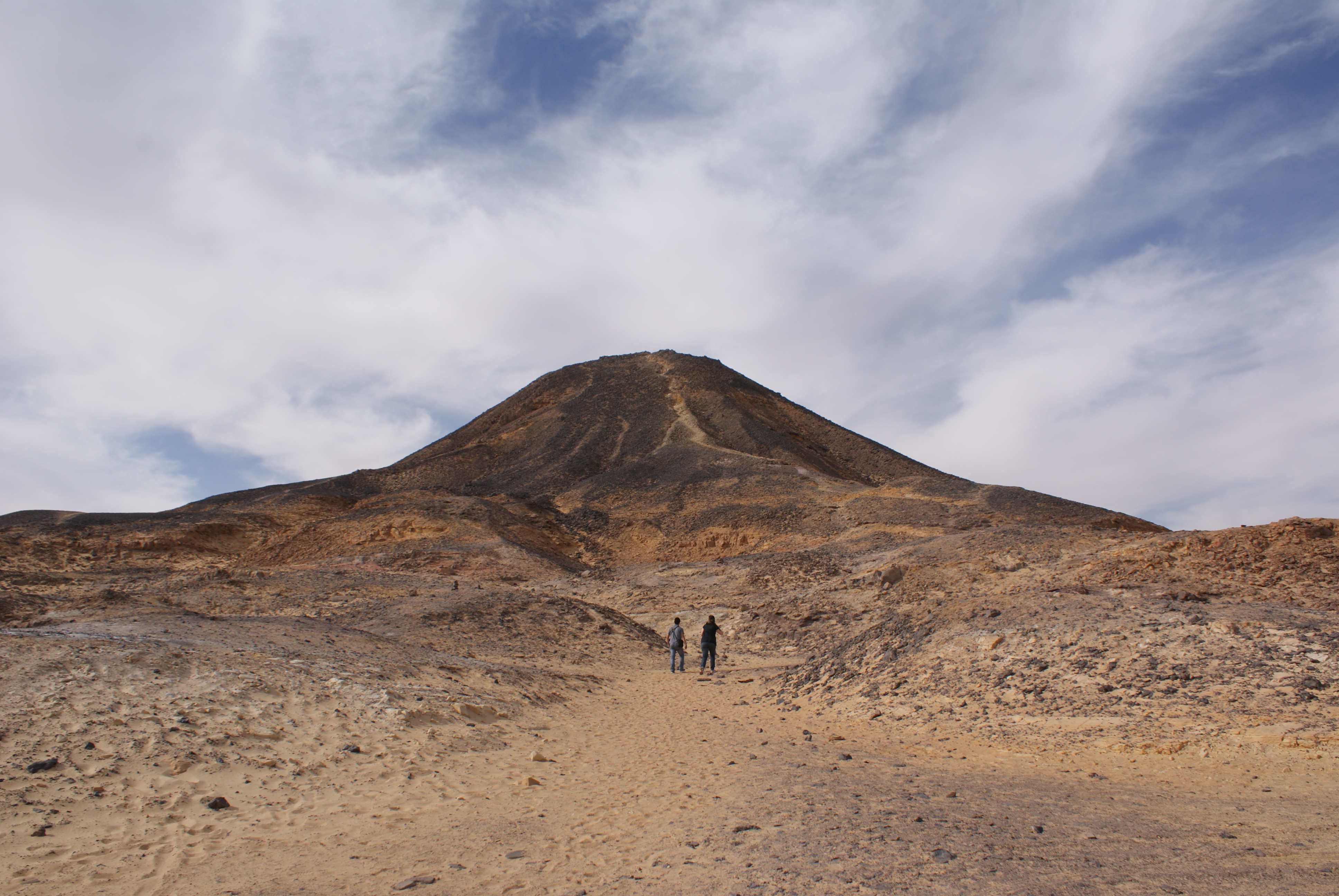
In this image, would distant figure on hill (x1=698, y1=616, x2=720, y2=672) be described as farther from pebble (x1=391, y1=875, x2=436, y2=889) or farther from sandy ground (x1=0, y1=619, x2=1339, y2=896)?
pebble (x1=391, y1=875, x2=436, y2=889)

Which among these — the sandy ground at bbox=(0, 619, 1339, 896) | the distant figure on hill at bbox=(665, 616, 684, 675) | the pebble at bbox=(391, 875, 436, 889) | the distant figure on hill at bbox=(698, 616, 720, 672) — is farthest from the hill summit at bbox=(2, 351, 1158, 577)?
the pebble at bbox=(391, 875, 436, 889)

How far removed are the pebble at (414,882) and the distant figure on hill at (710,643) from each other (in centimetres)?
1020

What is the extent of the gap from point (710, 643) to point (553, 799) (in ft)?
28.1

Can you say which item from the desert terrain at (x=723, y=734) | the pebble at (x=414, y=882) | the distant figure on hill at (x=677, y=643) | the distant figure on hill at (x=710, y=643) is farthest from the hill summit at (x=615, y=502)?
the pebble at (x=414, y=882)

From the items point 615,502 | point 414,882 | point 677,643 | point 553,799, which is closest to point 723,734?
point 553,799

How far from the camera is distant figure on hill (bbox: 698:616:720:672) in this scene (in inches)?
583

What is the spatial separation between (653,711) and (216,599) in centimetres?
1413

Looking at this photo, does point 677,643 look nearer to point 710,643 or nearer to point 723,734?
point 710,643

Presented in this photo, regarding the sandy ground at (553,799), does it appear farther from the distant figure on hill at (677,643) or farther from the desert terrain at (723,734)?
the distant figure on hill at (677,643)

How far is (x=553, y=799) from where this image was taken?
21.3 ft

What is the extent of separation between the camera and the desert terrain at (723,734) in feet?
15.5

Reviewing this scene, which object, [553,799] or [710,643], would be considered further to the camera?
[710,643]

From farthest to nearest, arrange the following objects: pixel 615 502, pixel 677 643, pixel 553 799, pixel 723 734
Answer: pixel 615 502
pixel 677 643
pixel 723 734
pixel 553 799

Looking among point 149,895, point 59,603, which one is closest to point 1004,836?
point 149,895
